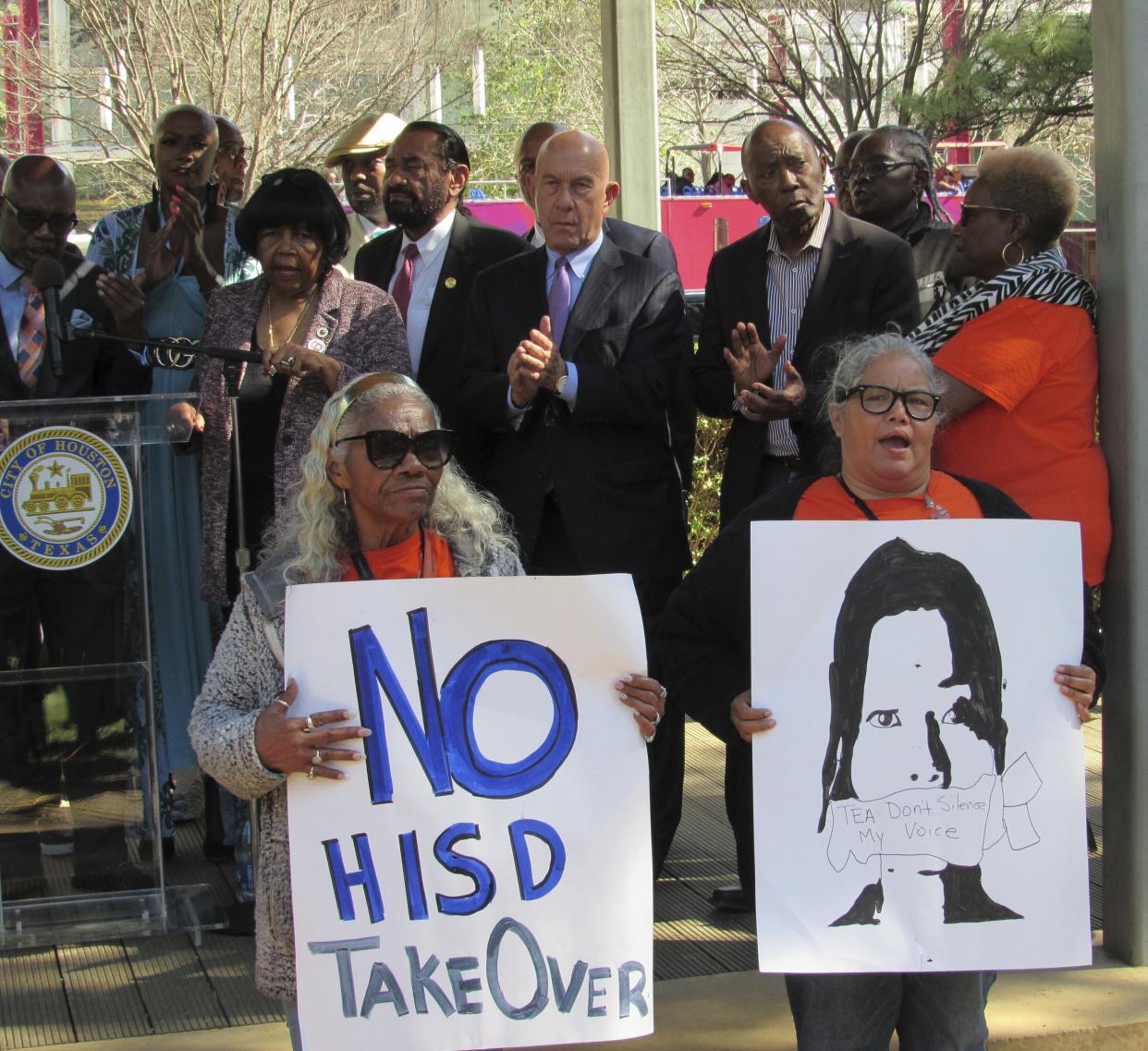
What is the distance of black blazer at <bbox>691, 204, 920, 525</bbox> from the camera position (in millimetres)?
4539

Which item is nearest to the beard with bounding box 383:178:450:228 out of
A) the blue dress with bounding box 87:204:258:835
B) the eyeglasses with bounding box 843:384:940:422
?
the blue dress with bounding box 87:204:258:835

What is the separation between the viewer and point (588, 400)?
4.38m

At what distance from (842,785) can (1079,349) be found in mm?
1485

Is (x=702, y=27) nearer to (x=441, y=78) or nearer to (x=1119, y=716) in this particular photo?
(x=441, y=78)

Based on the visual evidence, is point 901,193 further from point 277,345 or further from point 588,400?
point 277,345

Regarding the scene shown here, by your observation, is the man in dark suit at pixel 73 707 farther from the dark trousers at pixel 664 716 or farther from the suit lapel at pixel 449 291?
the suit lapel at pixel 449 291

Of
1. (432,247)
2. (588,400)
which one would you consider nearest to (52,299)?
(432,247)

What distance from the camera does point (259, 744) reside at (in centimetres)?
277

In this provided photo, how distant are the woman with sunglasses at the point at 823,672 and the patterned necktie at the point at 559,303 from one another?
1.47 metres

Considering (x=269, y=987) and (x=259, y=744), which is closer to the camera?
(x=259, y=744)

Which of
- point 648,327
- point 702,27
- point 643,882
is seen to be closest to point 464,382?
point 648,327

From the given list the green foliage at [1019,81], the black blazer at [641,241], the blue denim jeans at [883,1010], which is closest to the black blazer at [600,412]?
the black blazer at [641,241]

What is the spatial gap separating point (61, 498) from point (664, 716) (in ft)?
5.86

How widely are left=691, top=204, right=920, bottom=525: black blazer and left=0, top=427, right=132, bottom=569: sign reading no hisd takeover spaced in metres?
1.69
